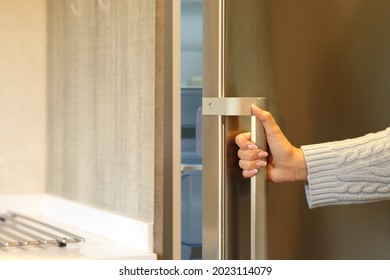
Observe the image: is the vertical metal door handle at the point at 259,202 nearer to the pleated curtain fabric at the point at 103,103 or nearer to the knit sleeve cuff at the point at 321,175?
the knit sleeve cuff at the point at 321,175

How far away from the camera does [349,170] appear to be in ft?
4.17

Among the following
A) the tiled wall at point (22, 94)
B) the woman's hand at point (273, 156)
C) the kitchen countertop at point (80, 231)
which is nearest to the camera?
the woman's hand at point (273, 156)

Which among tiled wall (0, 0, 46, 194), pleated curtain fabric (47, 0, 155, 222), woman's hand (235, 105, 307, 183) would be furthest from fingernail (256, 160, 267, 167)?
tiled wall (0, 0, 46, 194)

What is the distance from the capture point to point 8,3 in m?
2.03

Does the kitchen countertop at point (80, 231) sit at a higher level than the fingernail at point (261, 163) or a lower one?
lower

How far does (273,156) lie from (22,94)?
97 centimetres

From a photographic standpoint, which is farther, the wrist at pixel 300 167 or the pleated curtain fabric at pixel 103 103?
the pleated curtain fabric at pixel 103 103

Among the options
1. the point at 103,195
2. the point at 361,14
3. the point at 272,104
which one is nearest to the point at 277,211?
→ the point at 272,104

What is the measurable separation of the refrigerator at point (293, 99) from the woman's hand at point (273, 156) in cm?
3

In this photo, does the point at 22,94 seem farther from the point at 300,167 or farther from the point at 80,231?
the point at 300,167

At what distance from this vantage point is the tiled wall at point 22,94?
203 centimetres

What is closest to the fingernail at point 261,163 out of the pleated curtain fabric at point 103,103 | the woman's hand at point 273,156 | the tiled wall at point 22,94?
the woman's hand at point 273,156

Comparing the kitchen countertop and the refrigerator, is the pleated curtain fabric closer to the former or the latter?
the kitchen countertop

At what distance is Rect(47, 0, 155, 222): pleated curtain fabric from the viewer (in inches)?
62.7
